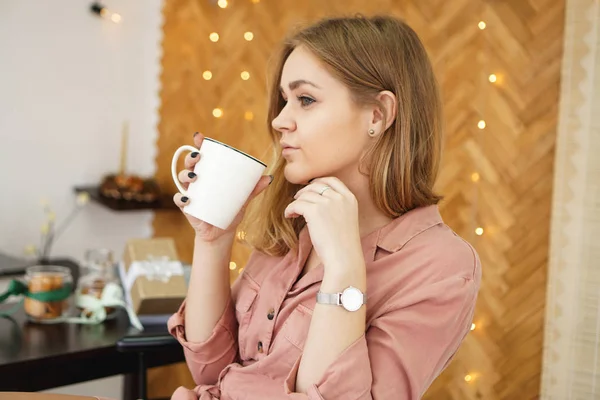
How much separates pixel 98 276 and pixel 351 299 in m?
0.94

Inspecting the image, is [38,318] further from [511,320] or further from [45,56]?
[45,56]

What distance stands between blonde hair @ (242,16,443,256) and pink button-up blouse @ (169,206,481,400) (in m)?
0.06

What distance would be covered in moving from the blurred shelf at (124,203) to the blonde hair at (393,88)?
1959 mm

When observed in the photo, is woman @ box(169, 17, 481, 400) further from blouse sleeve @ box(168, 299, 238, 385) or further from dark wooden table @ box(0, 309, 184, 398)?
dark wooden table @ box(0, 309, 184, 398)

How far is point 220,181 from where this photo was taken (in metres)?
1.15

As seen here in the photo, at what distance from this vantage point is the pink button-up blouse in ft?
3.49

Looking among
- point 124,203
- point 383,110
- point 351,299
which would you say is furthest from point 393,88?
point 124,203

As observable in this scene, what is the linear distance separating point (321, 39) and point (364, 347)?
1.77 ft

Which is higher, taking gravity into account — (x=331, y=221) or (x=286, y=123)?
(x=286, y=123)

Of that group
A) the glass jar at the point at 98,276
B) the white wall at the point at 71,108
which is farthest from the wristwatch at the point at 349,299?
the white wall at the point at 71,108

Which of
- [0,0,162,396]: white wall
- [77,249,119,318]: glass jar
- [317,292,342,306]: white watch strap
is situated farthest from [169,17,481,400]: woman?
→ [0,0,162,396]: white wall

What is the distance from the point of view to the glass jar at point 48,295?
5.42 ft

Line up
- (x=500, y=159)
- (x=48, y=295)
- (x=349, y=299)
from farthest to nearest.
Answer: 1. (x=500, y=159)
2. (x=48, y=295)
3. (x=349, y=299)

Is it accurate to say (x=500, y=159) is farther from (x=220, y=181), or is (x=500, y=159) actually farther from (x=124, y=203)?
(x=124, y=203)
